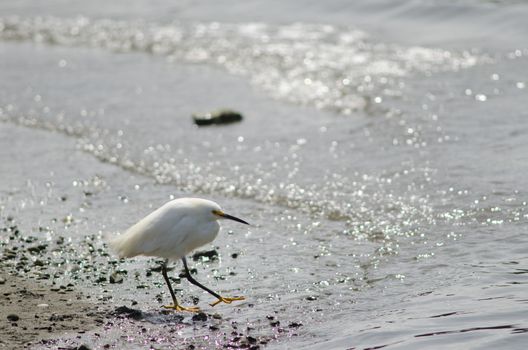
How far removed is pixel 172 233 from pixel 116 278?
2.19ft

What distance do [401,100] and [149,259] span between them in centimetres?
523

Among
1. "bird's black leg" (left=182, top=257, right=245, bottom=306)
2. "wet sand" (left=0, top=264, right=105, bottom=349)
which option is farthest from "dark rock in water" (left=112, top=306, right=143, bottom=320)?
"bird's black leg" (left=182, top=257, right=245, bottom=306)

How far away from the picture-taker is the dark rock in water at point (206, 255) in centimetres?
745

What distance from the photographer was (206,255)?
7496 mm

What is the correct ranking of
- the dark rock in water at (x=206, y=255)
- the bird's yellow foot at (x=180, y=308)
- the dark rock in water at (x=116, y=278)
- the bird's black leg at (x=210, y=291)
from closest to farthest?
the bird's yellow foot at (x=180, y=308)
the bird's black leg at (x=210, y=291)
the dark rock in water at (x=116, y=278)
the dark rock in water at (x=206, y=255)

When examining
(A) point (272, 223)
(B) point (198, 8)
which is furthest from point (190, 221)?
(B) point (198, 8)

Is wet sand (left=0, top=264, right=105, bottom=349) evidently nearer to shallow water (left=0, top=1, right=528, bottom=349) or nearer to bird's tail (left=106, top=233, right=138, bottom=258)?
shallow water (left=0, top=1, right=528, bottom=349)

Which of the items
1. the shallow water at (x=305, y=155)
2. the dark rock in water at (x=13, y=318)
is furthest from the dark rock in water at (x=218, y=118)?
the dark rock in water at (x=13, y=318)

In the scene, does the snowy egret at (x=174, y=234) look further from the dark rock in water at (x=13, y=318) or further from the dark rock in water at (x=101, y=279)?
the dark rock in water at (x=13, y=318)

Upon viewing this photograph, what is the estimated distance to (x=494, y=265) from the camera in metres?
6.95

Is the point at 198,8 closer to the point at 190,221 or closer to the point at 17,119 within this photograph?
the point at 17,119

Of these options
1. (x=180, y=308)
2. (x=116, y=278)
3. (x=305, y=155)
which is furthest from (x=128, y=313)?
(x=305, y=155)

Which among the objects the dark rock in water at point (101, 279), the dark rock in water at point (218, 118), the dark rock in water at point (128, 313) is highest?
the dark rock in water at point (218, 118)

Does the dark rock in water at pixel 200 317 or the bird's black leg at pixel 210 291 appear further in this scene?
the bird's black leg at pixel 210 291
